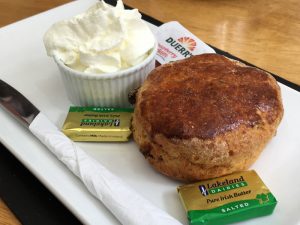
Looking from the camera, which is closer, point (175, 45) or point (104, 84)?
point (104, 84)

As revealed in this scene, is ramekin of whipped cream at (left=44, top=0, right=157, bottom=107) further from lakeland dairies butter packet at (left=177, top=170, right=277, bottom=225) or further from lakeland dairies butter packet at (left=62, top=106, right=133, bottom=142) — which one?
lakeland dairies butter packet at (left=177, top=170, right=277, bottom=225)

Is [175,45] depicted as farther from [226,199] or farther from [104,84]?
[226,199]

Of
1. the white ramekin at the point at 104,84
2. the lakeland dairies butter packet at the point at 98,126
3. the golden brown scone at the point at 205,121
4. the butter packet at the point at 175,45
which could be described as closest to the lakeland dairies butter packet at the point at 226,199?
the golden brown scone at the point at 205,121

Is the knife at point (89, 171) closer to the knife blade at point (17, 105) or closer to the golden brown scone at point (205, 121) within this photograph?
the knife blade at point (17, 105)

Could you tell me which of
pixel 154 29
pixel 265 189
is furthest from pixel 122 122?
pixel 154 29

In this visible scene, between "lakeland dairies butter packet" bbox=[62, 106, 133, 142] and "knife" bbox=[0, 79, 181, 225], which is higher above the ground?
"knife" bbox=[0, 79, 181, 225]

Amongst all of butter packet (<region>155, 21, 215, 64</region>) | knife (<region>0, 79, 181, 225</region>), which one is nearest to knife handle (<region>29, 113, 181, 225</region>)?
knife (<region>0, 79, 181, 225</region>)

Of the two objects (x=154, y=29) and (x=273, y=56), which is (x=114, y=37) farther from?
(x=273, y=56)

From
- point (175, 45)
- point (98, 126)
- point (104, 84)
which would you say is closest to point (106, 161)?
point (98, 126)

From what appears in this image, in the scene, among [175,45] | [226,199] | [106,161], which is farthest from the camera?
[175,45]
